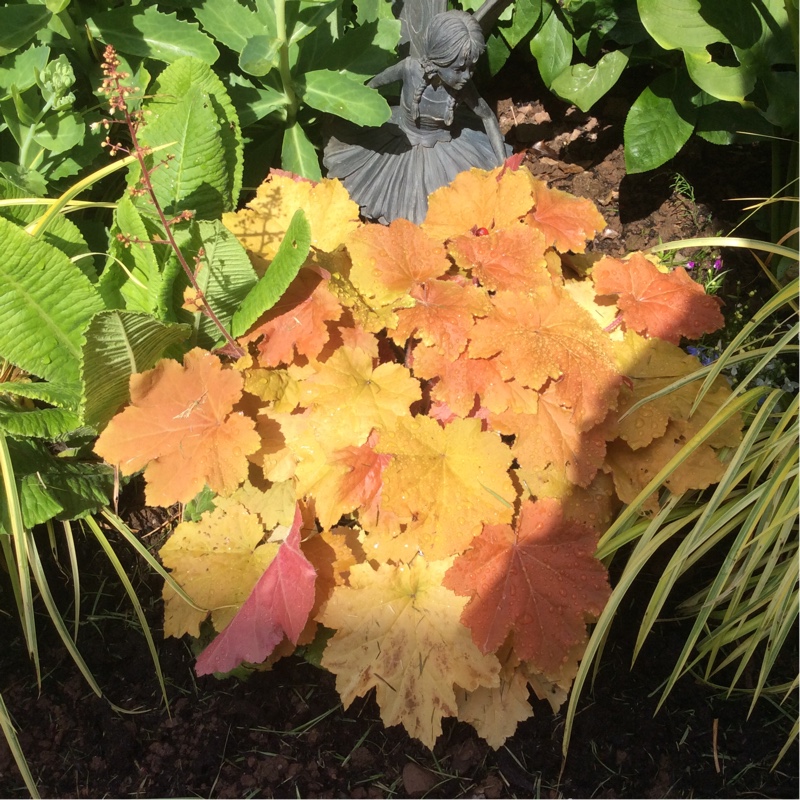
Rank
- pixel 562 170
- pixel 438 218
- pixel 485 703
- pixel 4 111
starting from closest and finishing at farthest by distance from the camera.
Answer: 1. pixel 485 703
2. pixel 438 218
3. pixel 4 111
4. pixel 562 170

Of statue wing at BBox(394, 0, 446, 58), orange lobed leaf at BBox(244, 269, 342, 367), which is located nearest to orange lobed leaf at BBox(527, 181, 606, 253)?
orange lobed leaf at BBox(244, 269, 342, 367)

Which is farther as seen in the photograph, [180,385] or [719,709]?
[719,709]

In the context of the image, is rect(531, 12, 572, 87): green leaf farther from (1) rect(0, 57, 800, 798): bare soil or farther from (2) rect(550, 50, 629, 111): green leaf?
(1) rect(0, 57, 800, 798): bare soil

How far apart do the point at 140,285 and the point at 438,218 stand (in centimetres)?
66

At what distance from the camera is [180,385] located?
1386 mm

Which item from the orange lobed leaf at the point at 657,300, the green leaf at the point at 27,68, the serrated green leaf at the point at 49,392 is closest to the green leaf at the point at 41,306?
the serrated green leaf at the point at 49,392

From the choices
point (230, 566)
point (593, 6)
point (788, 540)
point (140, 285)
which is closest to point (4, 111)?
point (140, 285)

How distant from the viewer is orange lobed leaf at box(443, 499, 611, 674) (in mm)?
1276

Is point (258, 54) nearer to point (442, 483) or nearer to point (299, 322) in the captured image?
point (299, 322)

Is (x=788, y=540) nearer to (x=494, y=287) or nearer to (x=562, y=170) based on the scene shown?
(x=494, y=287)

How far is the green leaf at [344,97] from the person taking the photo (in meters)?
1.85

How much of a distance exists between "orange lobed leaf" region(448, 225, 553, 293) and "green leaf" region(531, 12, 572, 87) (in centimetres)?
100

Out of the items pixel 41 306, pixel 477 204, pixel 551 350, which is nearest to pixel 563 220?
pixel 477 204

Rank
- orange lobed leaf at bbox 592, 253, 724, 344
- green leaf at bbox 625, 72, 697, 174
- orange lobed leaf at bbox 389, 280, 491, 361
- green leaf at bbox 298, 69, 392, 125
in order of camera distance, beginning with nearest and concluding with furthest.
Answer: orange lobed leaf at bbox 389, 280, 491, 361 < orange lobed leaf at bbox 592, 253, 724, 344 < green leaf at bbox 298, 69, 392, 125 < green leaf at bbox 625, 72, 697, 174
